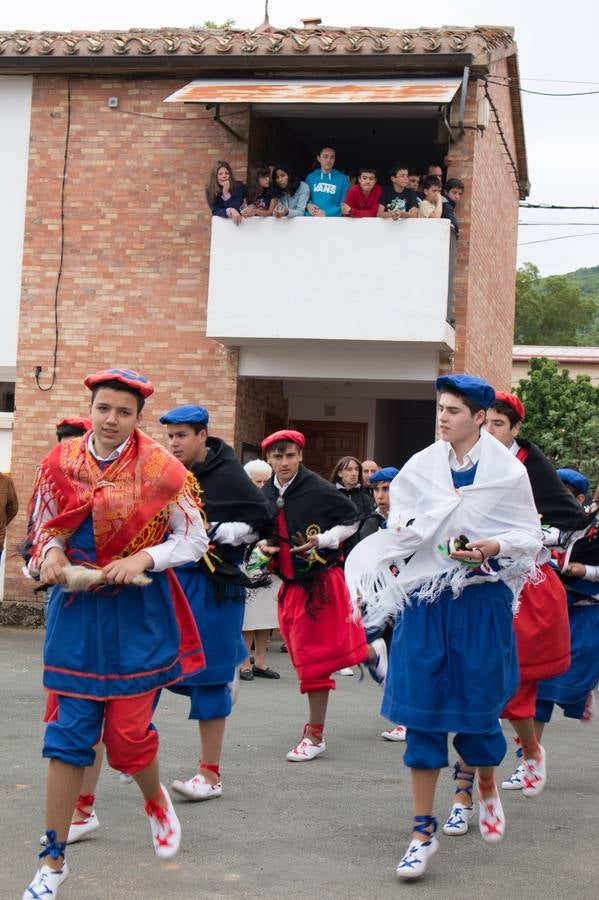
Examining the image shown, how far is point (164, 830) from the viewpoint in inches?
207

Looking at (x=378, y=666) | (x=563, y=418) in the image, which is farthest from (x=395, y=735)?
(x=563, y=418)

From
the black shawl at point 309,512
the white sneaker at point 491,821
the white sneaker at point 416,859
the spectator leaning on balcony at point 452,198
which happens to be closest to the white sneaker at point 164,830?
the white sneaker at point 416,859

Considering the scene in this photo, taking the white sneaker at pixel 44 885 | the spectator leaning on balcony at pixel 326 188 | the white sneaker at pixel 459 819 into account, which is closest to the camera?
the white sneaker at pixel 44 885

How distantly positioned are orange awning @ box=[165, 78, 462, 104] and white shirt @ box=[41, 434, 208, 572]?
36.0ft

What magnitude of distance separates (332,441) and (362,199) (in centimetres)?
497

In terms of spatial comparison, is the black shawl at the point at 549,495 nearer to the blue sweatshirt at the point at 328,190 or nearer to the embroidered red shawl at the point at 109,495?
the embroidered red shawl at the point at 109,495

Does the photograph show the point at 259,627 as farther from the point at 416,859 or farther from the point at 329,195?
the point at 416,859

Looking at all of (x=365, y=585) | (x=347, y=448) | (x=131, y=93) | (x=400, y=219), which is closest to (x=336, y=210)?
(x=400, y=219)

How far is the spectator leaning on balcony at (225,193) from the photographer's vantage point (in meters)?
16.3

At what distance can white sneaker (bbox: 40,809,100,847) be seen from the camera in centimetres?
587

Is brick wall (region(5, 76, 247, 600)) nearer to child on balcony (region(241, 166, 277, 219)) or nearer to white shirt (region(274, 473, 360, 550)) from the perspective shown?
child on balcony (region(241, 166, 277, 219))

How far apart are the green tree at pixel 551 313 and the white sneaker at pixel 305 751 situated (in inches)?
2696

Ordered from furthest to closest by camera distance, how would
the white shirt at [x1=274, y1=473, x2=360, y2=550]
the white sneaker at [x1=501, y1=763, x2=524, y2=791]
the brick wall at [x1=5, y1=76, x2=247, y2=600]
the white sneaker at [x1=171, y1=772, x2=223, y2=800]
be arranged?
the brick wall at [x1=5, y1=76, x2=247, y2=600] → the white shirt at [x1=274, y1=473, x2=360, y2=550] → the white sneaker at [x1=501, y1=763, x2=524, y2=791] → the white sneaker at [x1=171, y1=772, x2=223, y2=800]

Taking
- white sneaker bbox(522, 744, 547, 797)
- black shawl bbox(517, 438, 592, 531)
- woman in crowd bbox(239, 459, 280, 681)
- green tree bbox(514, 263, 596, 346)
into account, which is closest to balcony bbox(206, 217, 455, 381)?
woman in crowd bbox(239, 459, 280, 681)
